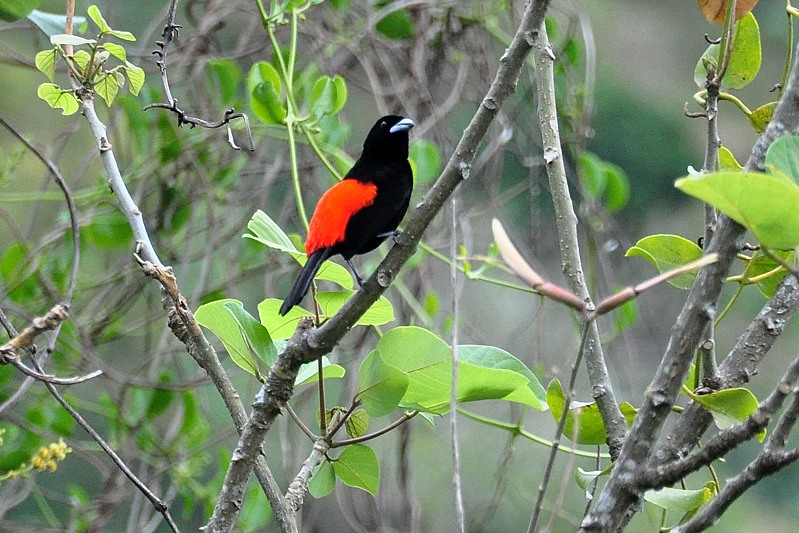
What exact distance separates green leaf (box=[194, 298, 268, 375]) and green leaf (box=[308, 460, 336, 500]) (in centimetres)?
19

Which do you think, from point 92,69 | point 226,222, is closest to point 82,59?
point 92,69

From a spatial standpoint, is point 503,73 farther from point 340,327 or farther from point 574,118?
point 574,118

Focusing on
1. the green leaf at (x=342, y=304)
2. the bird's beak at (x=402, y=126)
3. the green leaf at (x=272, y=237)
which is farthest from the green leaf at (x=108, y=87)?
the bird's beak at (x=402, y=126)

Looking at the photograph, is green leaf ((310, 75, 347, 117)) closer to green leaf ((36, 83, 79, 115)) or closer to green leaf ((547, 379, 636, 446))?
green leaf ((36, 83, 79, 115))

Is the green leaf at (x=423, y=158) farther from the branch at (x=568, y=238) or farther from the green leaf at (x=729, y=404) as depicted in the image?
the green leaf at (x=729, y=404)

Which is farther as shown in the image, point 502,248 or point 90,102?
point 90,102

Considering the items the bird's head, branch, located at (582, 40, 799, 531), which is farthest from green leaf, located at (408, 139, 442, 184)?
branch, located at (582, 40, 799, 531)

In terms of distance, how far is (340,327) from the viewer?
3.95 feet

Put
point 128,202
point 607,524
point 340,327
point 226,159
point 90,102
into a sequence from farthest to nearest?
point 226,159 → point 90,102 → point 128,202 → point 340,327 → point 607,524

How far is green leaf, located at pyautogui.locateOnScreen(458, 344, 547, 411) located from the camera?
4.26ft

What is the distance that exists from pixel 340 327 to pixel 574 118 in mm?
2289

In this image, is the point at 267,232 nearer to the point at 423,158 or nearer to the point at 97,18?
the point at 97,18

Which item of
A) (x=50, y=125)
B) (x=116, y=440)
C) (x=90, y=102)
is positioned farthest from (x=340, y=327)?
(x=50, y=125)

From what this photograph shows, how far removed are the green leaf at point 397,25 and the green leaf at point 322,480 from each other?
2.45m
